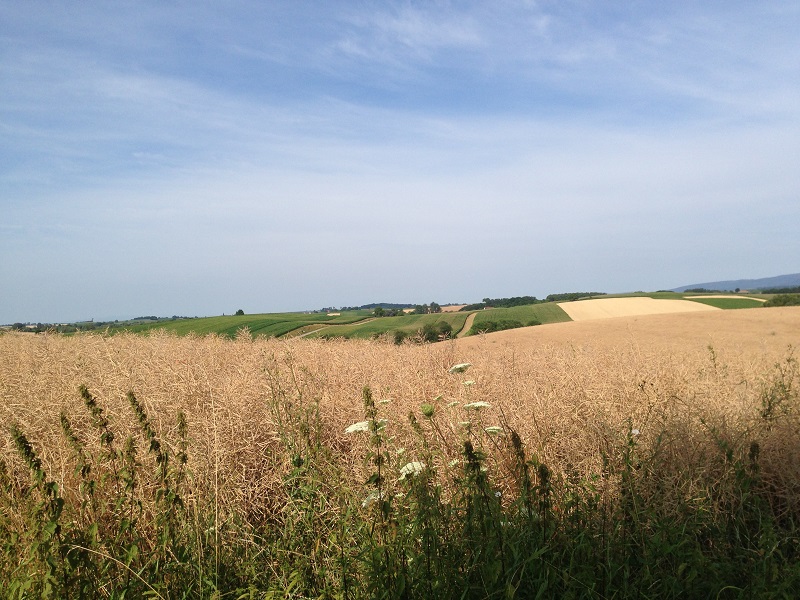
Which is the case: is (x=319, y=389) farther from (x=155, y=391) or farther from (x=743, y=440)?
(x=743, y=440)

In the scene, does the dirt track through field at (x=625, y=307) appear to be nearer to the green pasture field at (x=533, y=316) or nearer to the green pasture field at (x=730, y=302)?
the green pasture field at (x=533, y=316)

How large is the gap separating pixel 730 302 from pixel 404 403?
143ft

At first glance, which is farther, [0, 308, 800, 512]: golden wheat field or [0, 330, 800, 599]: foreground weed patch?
[0, 308, 800, 512]: golden wheat field

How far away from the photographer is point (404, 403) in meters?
5.01

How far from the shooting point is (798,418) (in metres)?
4.32

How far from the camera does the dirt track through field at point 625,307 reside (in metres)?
36.5

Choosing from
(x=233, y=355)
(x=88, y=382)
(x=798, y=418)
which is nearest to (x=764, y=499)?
(x=798, y=418)

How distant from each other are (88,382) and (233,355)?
9.17 feet

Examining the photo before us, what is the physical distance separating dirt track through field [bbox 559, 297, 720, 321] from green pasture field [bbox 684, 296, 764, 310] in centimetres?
98

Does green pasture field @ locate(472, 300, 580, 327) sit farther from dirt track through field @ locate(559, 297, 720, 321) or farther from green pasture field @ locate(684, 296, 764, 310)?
green pasture field @ locate(684, 296, 764, 310)

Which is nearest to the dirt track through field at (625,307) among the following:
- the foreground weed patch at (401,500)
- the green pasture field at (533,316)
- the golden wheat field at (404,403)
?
the green pasture field at (533,316)

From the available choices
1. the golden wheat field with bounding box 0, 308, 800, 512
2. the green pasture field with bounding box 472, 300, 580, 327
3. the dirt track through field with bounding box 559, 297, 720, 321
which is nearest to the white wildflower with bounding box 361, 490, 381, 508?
the golden wheat field with bounding box 0, 308, 800, 512

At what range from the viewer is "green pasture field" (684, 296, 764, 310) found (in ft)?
115

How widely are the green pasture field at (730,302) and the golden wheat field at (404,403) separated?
3418cm
